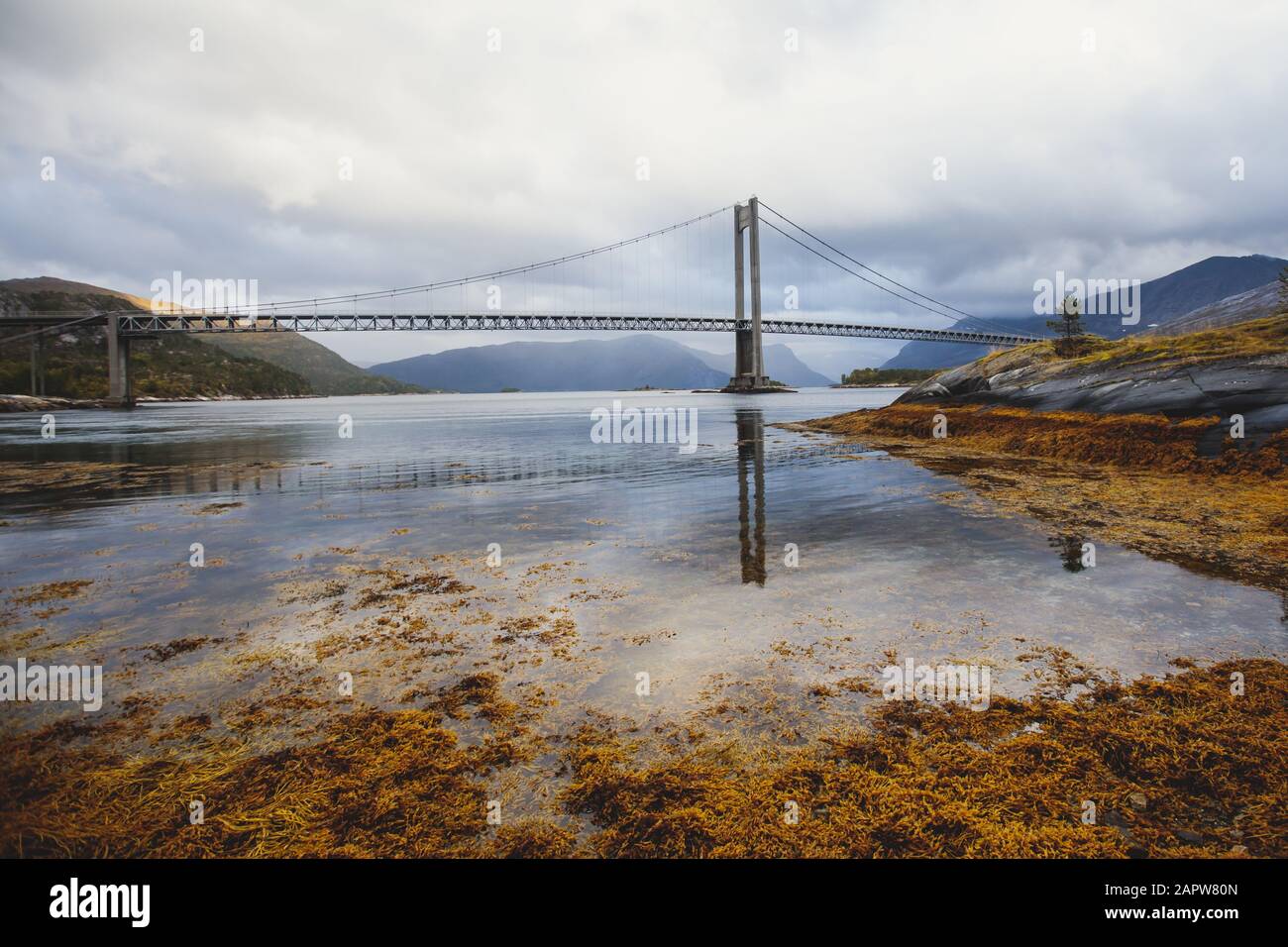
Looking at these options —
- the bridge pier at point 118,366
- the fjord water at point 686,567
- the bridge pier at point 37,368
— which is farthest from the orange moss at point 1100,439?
the bridge pier at point 37,368

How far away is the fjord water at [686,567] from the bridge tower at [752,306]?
94704 millimetres

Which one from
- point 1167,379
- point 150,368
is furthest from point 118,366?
point 1167,379

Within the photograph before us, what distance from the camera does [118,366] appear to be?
10100 cm

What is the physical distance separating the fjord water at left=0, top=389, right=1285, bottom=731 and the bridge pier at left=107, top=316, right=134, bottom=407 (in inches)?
4244

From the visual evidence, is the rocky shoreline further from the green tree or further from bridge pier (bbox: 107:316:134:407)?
bridge pier (bbox: 107:316:134:407)

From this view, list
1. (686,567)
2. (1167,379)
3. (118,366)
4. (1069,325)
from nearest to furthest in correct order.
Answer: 1. (686,567)
2. (1167,379)
3. (1069,325)
4. (118,366)

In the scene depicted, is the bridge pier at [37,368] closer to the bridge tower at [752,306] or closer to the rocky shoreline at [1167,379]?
the bridge tower at [752,306]

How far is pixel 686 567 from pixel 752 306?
10511 cm

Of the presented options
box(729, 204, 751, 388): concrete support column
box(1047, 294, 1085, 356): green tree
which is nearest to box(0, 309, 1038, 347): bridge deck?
box(729, 204, 751, 388): concrete support column

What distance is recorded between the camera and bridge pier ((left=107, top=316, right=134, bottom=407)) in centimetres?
9894

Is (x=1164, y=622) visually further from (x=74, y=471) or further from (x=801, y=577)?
(x=74, y=471)

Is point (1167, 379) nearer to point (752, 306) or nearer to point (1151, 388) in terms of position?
point (1151, 388)
